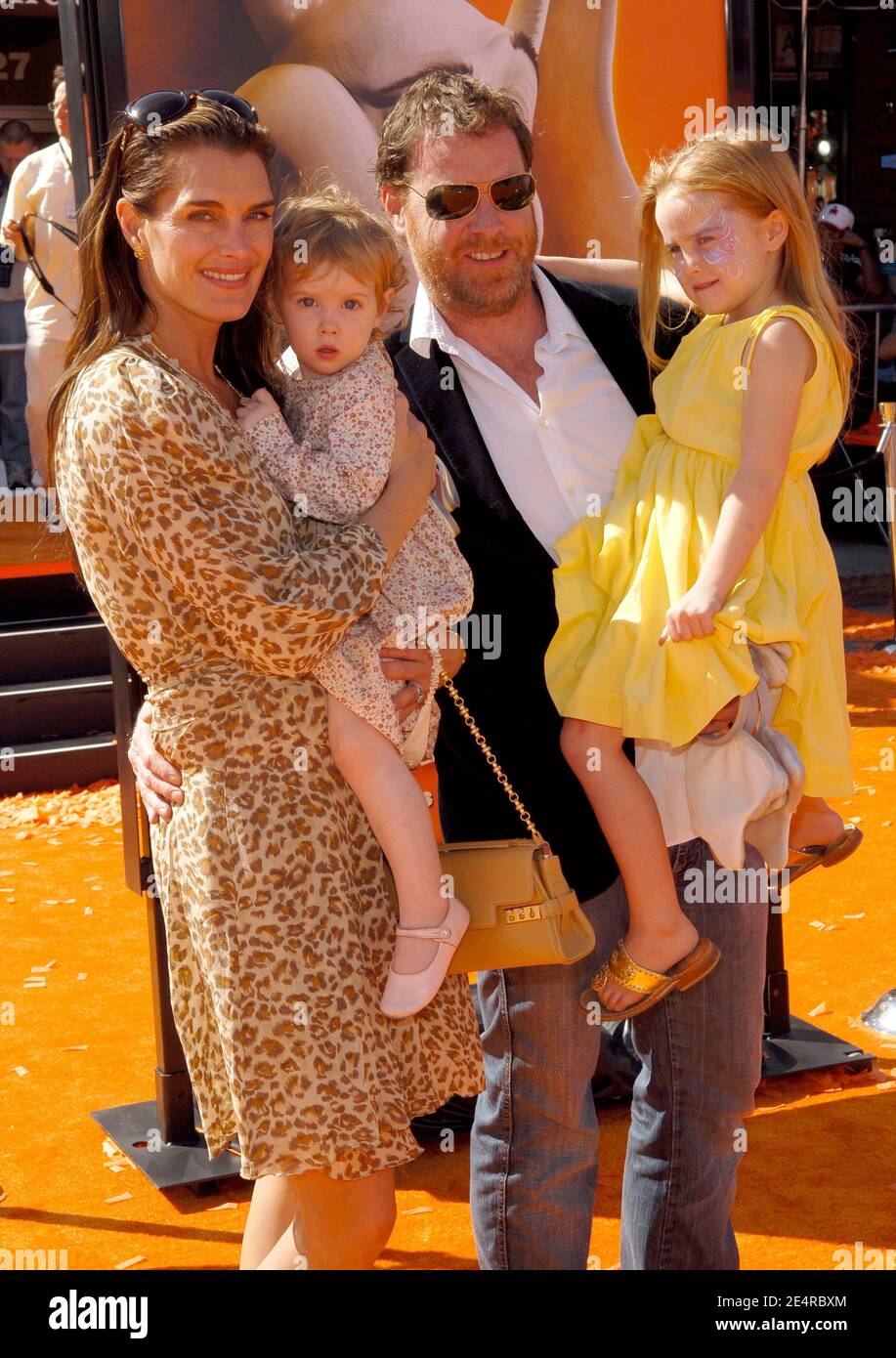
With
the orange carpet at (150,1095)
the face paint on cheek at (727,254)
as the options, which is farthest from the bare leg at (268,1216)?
the face paint on cheek at (727,254)

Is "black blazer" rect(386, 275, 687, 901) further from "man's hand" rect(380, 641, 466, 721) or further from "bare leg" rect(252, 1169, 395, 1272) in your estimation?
"bare leg" rect(252, 1169, 395, 1272)

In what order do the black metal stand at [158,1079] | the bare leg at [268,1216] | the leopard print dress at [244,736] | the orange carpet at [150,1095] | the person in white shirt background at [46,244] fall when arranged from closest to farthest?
1. the leopard print dress at [244,736]
2. the bare leg at [268,1216]
3. the orange carpet at [150,1095]
4. the black metal stand at [158,1079]
5. the person in white shirt background at [46,244]

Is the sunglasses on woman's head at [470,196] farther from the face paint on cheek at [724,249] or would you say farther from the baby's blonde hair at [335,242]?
the face paint on cheek at [724,249]

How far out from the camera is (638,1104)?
2.81 meters

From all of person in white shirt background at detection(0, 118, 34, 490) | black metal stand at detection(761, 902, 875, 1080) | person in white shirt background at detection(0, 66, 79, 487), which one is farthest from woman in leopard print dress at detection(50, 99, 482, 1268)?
person in white shirt background at detection(0, 118, 34, 490)

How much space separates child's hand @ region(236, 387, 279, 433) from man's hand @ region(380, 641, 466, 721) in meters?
0.42

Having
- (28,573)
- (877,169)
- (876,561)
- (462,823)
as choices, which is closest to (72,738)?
(28,573)

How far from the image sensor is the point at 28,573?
9.21m

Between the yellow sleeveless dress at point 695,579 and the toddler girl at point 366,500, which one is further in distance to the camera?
the yellow sleeveless dress at point 695,579

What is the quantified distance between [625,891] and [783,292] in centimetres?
111

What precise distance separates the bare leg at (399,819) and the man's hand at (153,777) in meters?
0.26

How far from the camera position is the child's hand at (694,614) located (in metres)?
2.50

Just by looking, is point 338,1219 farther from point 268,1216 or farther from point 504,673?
point 504,673

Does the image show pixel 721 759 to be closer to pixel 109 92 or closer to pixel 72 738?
pixel 109 92
